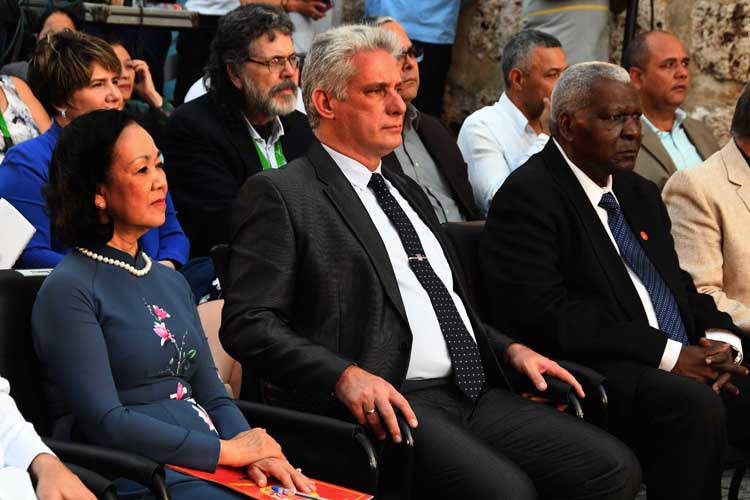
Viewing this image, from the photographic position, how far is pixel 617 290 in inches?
160

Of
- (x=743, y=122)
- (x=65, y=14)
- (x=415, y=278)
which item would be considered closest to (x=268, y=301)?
(x=415, y=278)

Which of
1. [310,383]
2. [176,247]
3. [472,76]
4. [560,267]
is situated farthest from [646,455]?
[472,76]

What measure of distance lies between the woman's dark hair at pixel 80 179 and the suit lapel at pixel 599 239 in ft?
5.55

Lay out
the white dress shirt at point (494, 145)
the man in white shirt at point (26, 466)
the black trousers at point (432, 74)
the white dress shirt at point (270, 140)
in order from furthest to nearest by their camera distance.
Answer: the black trousers at point (432, 74), the white dress shirt at point (494, 145), the white dress shirt at point (270, 140), the man in white shirt at point (26, 466)

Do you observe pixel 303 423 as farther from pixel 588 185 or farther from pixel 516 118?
pixel 516 118

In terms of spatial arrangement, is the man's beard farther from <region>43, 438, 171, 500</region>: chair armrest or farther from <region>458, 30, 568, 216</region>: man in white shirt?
<region>43, 438, 171, 500</region>: chair armrest

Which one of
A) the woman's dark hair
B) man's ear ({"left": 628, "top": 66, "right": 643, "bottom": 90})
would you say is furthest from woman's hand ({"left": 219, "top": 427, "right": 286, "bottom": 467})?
man's ear ({"left": 628, "top": 66, "right": 643, "bottom": 90})

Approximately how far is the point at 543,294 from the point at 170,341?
54.5 inches

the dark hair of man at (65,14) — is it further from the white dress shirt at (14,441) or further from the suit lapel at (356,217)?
the white dress shirt at (14,441)

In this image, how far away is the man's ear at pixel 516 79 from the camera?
252 inches

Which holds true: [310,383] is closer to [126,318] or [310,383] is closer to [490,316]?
[126,318]

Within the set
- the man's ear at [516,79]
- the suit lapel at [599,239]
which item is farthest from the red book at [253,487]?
the man's ear at [516,79]

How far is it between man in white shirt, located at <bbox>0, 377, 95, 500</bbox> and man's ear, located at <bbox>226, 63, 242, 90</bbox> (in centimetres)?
286

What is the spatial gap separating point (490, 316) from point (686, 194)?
3.73 ft
